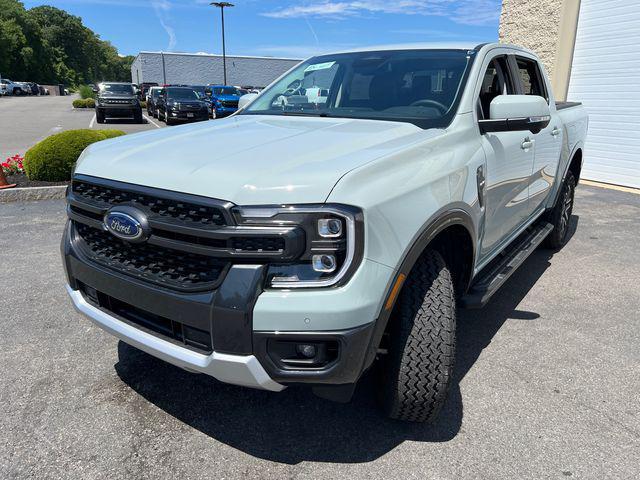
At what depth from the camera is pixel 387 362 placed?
234 centimetres

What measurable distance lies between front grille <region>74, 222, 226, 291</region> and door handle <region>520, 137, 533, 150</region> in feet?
8.12

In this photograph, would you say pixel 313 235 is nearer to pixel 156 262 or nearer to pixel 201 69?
pixel 156 262

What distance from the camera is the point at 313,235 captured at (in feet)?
6.10

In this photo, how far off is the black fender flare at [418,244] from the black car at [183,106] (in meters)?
19.4

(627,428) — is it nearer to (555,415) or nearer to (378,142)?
(555,415)

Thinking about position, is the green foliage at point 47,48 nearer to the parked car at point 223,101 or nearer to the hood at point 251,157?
the parked car at point 223,101

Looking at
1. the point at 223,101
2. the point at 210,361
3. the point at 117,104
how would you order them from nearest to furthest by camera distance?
the point at 210,361 → the point at 117,104 → the point at 223,101

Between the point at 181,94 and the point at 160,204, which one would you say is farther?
the point at 181,94

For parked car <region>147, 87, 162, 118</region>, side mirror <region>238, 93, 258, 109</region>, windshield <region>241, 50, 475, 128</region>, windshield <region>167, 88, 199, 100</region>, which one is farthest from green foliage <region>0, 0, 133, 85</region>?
windshield <region>241, 50, 475, 128</region>

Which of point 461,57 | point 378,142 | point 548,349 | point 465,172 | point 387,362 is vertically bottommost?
point 548,349

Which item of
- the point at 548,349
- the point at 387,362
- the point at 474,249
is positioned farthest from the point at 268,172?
the point at 548,349

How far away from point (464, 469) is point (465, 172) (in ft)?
4.68

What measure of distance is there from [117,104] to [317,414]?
21651 millimetres

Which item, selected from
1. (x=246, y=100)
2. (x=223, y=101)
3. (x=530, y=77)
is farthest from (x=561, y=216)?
(x=223, y=101)
